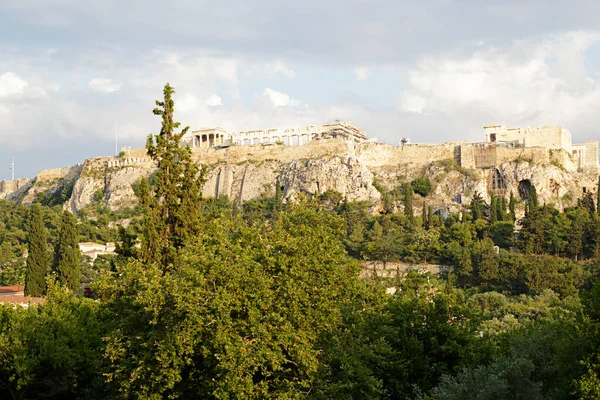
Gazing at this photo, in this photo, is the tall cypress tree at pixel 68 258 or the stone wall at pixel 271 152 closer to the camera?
the tall cypress tree at pixel 68 258

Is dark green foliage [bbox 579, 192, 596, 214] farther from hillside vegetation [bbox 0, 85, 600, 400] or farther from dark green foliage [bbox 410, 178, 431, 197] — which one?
Result: hillside vegetation [bbox 0, 85, 600, 400]

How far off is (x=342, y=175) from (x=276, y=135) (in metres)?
14.4

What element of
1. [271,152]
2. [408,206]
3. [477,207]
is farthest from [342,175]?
[477,207]

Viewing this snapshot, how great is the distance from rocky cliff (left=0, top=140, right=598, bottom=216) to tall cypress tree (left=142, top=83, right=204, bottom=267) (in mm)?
39275

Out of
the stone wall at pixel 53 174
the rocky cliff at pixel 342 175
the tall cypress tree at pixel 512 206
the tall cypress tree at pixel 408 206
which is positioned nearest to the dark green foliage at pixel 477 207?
the tall cypress tree at pixel 512 206

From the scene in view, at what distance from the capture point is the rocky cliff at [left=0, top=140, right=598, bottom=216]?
74.1m

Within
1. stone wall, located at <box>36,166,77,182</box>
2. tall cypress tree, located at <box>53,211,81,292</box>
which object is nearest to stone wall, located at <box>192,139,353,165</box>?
stone wall, located at <box>36,166,77,182</box>

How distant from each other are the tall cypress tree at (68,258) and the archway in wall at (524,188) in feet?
137

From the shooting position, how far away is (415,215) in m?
73.9

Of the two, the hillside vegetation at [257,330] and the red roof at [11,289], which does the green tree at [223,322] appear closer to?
the hillside vegetation at [257,330]

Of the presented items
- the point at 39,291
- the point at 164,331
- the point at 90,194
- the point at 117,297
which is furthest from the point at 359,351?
the point at 90,194

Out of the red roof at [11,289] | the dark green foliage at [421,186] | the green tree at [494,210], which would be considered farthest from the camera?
the dark green foliage at [421,186]

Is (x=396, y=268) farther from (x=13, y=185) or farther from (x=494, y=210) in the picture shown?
(x=13, y=185)

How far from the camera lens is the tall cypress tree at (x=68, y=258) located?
148 feet
